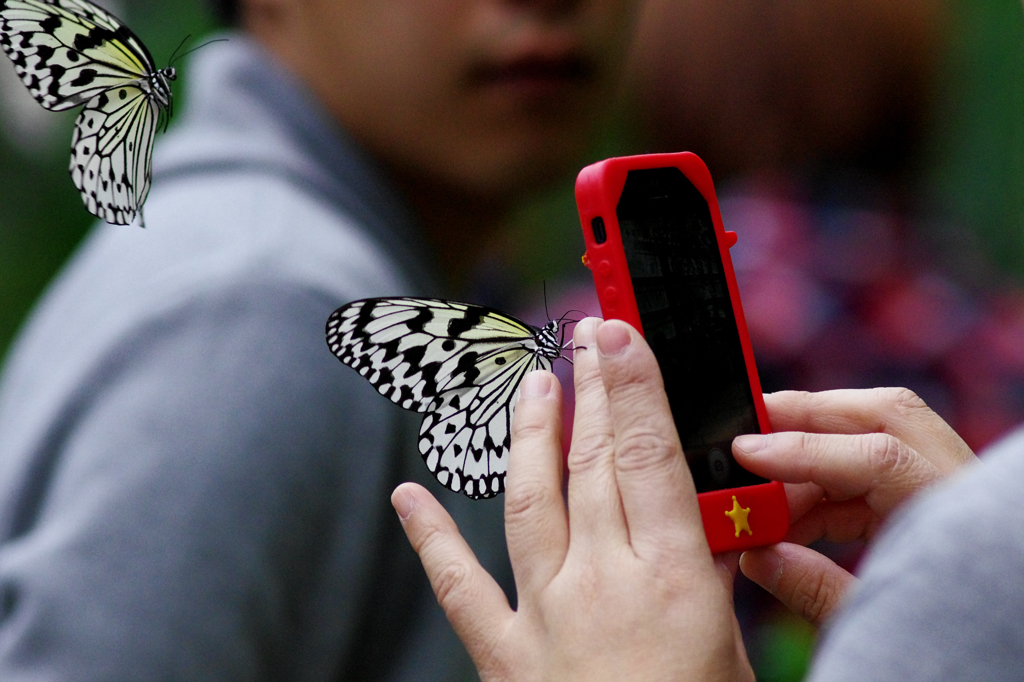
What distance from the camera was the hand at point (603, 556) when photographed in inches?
11.9

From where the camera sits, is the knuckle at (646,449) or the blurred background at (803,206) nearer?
the knuckle at (646,449)

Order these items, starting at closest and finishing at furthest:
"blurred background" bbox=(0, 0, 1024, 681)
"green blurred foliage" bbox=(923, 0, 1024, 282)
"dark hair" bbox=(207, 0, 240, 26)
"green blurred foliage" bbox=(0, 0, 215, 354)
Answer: "dark hair" bbox=(207, 0, 240, 26) < "blurred background" bbox=(0, 0, 1024, 681) < "green blurred foliage" bbox=(0, 0, 215, 354) < "green blurred foliage" bbox=(923, 0, 1024, 282)

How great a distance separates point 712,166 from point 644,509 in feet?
2.16

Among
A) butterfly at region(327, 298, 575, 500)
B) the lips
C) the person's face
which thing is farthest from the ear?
butterfly at region(327, 298, 575, 500)

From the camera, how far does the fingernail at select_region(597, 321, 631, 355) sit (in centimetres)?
31

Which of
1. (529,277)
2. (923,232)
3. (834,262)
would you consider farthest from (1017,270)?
(529,277)

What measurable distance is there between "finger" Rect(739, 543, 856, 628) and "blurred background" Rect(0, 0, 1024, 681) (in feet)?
1.29

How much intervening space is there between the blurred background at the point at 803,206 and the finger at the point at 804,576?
0.39 m

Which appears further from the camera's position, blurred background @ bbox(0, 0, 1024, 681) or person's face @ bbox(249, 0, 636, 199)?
blurred background @ bbox(0, 0, 1024, 681)

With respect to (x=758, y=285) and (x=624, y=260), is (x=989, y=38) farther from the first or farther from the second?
(x=624, y=260)

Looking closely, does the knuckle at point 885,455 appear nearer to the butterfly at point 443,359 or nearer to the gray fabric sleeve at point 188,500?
the butterfly at point 443,359

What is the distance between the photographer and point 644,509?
1.03 feet

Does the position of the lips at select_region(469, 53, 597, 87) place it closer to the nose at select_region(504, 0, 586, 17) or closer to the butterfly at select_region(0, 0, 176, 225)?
the nose at select_region(504, 0, 586, 17)

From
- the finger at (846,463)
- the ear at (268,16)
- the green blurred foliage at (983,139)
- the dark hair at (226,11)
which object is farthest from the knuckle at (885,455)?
the green blurred foliage at (983,139)
